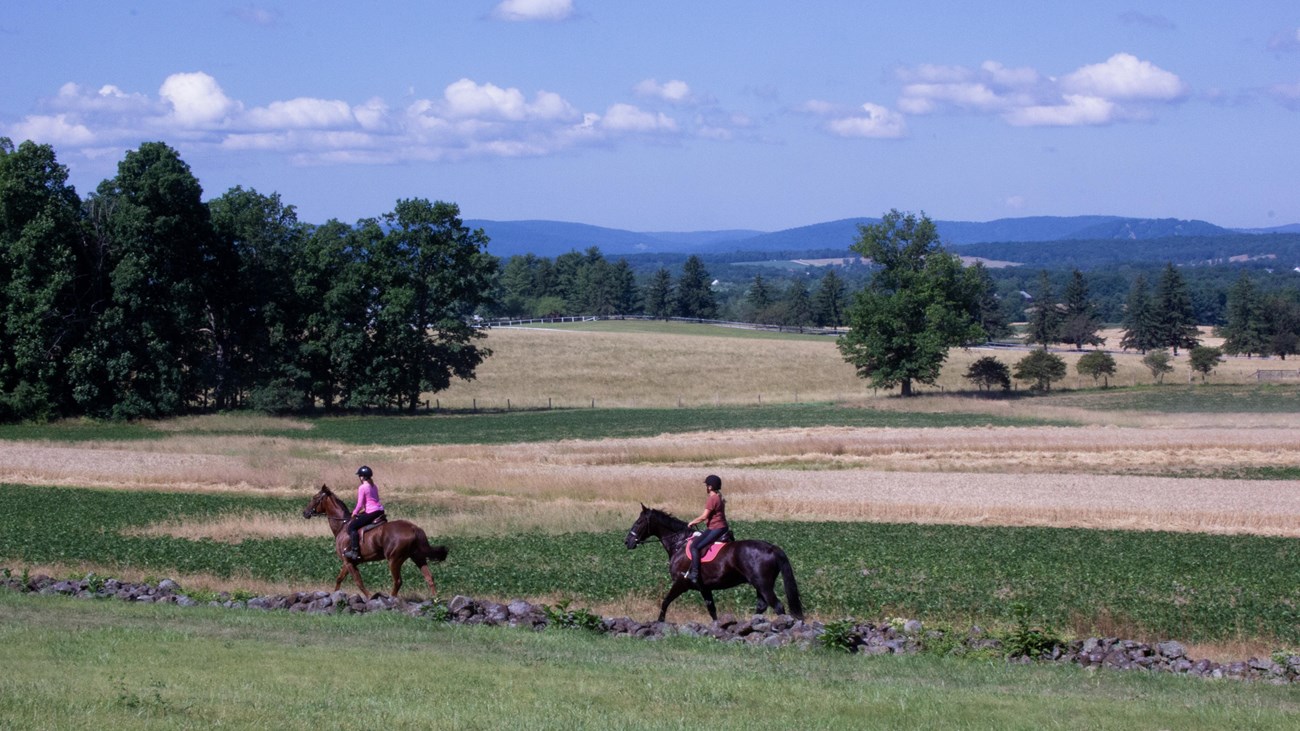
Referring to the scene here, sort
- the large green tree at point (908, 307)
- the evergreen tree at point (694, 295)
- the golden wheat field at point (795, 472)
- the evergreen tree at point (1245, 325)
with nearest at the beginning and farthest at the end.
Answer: the golden wheat field at point (795, 472)
the large green tree at point (908, 307)
the evergreen tree at point (1245, 325)
the evergreen tree at point (694, 295)

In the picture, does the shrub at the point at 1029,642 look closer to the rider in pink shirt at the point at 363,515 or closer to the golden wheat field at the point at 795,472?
the rider in pink shirt at the point at 363,515

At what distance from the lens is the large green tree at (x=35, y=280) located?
211ft

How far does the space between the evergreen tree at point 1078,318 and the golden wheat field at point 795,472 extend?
79.1 m

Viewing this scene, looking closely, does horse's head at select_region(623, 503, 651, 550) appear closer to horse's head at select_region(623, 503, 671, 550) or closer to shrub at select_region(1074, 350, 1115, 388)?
horse's head at select_region(623, 503, 671, 550)

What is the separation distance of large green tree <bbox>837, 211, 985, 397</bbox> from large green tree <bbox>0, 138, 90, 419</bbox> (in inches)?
2096

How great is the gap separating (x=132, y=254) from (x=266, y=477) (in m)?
30.9

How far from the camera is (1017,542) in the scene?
27484mm

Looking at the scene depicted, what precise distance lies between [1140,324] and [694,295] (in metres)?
64.9

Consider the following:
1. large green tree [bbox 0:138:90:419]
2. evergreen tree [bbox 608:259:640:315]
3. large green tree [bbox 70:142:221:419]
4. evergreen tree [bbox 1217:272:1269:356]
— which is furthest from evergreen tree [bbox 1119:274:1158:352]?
large green tree [bbox 0:138:90:419]

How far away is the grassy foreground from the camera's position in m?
11.3

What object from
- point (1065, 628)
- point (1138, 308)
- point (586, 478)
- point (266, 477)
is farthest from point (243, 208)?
point (1138, 308)

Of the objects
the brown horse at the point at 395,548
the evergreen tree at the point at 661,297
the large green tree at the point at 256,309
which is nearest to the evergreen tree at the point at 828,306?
the evergreen tree at the point at 661,297

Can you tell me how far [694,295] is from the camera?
183 m

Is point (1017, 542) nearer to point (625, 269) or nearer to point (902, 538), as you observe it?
point (902, 538)
